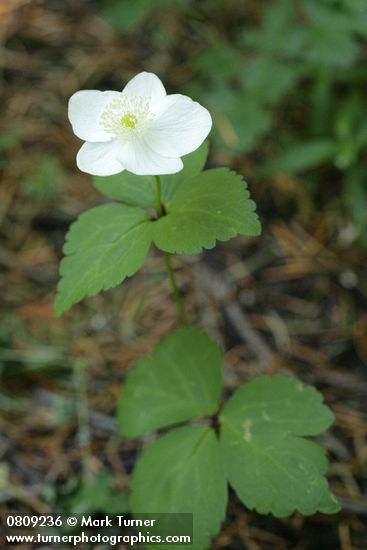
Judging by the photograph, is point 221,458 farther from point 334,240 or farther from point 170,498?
point 334,240

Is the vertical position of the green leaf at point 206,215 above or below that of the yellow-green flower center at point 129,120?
below

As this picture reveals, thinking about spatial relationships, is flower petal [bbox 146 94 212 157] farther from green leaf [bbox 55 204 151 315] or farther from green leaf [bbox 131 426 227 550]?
green leaf [bbox 131 426 227 550]

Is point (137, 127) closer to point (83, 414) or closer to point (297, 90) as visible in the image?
point (83, 414)

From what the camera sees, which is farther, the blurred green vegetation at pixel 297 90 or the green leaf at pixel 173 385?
the blurred green vegetation at pixel 297 90

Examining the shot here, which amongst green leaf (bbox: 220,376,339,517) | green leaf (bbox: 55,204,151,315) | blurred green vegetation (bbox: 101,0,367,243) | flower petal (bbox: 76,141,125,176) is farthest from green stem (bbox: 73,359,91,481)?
blurred green vegetation (bbox: 101,0,367,243)

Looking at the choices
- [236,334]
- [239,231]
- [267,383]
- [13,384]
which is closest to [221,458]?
[267,383]

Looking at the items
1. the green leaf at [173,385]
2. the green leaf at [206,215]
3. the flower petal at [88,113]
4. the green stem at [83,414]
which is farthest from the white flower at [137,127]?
the green stem at [83,414]

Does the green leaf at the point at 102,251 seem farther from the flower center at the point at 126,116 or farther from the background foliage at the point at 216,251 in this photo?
the background foliage at the point at 216,251
